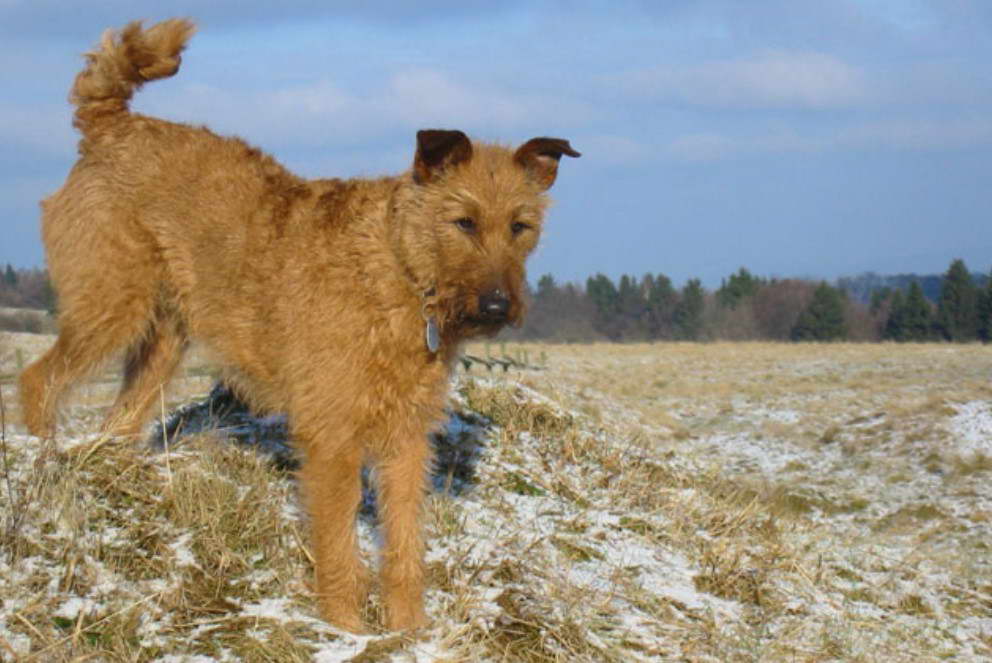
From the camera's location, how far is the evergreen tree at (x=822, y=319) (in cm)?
7125

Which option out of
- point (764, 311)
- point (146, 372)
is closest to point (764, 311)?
point (764, 311)

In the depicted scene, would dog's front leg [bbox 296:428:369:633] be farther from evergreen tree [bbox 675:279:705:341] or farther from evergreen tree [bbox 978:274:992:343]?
evergreen tree [bbox 675:279:705:341]

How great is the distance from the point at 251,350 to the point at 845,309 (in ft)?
247

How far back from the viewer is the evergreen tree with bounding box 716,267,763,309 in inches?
3275

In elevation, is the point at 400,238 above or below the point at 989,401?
above

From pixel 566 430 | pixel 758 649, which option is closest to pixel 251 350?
pixel 758 649

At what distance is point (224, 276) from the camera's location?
4.66m

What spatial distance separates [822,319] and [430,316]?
72079 mm

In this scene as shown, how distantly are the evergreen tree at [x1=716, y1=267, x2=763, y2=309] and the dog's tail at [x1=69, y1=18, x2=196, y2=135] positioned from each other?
265 feet

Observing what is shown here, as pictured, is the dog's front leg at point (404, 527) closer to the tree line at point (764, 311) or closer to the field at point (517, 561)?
the field at point (517, 561)

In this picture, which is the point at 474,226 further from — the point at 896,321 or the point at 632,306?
the point at 632,306

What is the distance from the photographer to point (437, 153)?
13.2 ft

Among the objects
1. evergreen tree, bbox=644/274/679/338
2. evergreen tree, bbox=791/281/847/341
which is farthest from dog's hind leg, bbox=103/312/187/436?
evergreen tree, bbox=644/274/679/338

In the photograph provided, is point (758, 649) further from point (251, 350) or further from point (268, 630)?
point (251, 350)
